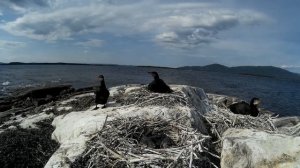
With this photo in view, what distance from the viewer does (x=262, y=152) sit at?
7609 millimetres

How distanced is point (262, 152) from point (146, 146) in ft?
8.24

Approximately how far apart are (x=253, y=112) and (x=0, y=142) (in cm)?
935

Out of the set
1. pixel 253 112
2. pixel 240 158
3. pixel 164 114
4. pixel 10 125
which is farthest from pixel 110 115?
pixel 253 112

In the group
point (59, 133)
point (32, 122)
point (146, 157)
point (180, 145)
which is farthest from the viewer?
point (32, 122)

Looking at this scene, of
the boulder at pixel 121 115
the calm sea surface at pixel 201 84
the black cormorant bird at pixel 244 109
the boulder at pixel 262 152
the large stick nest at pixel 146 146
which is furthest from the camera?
the calm sea surface at pixel 201 84

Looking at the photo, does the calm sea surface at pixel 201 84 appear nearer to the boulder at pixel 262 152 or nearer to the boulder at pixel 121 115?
the boulder at pixel 121 115

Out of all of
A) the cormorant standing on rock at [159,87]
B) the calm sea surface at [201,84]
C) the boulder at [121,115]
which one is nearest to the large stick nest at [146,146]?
the boulder at [121,115]

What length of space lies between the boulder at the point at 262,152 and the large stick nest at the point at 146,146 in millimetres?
475

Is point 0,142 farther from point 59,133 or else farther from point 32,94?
point 32,94

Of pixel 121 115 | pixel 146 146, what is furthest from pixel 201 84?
pixel 146 146

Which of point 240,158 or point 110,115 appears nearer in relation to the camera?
point 240,158

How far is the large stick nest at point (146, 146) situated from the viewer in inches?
301

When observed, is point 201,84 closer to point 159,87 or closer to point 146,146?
point 159,87

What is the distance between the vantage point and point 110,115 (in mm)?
10211
